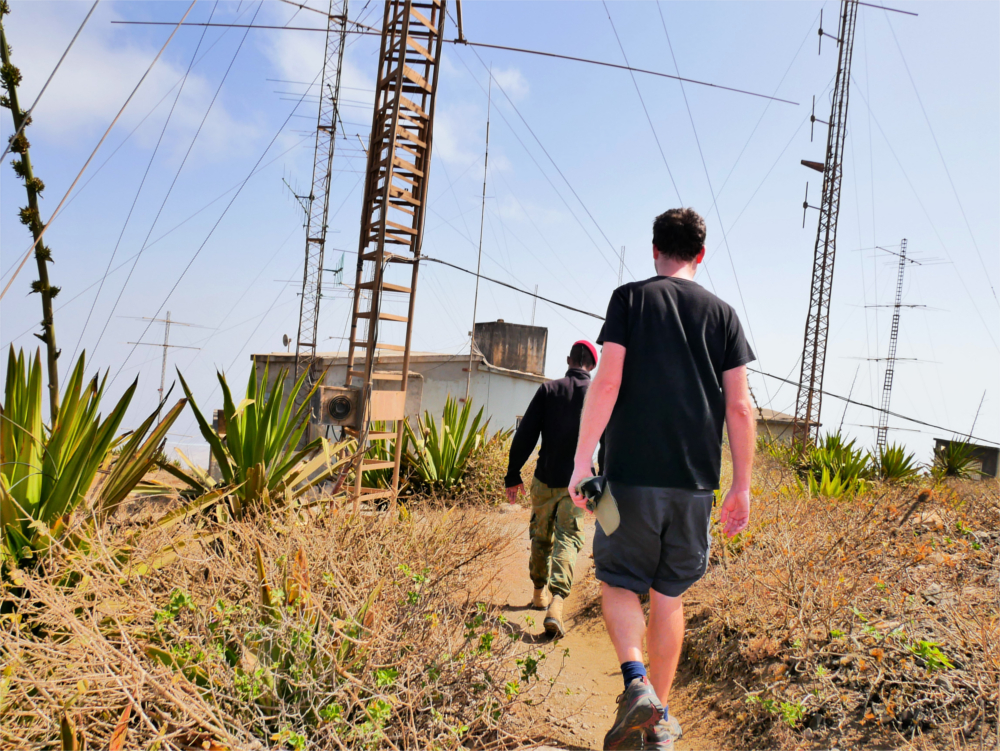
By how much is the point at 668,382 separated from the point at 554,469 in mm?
2028

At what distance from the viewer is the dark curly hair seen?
8.63 ft

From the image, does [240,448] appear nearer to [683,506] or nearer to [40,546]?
[40,546]

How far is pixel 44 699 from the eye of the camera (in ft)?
6.75

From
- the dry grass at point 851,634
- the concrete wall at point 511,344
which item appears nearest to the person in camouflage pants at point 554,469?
the dry grass at point 851,634

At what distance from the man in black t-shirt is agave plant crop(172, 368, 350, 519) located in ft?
7.91

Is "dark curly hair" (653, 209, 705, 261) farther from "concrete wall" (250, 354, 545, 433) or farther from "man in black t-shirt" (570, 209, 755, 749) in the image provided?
"concrete wall" (250, 354, 545, 433)

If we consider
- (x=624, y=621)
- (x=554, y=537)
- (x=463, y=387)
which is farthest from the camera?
(x=463, y=387)

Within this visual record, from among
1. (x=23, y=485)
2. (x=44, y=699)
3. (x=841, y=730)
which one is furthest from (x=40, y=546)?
(x=841, y=730)

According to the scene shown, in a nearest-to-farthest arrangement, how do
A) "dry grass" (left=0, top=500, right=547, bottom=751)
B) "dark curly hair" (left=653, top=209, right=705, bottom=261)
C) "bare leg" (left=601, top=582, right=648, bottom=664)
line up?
"dry grass" (left=0, top=500, right=547, bottom=751)
"bare leg" (left=601, top=582, right=648, bottom=664)
"dark curly hair" (left=653, top=209, right=705, bottom=261)

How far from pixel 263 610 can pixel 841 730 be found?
7.59ft

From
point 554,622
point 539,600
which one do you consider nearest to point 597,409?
point 554,622

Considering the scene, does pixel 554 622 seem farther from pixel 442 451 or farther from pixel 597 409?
pixel 442 451

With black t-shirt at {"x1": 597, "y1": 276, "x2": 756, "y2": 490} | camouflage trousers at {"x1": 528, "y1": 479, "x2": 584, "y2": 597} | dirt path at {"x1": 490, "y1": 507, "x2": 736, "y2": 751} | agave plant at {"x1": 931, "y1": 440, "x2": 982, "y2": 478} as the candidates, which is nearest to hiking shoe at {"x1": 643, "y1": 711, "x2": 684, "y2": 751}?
dirt path at {"x1": 490, "y1": 507, "x2": 736, "y2": 751}

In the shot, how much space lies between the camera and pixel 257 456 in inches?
172
